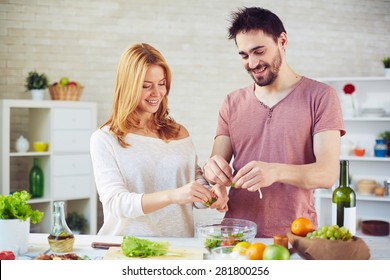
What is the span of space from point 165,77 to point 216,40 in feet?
8.84

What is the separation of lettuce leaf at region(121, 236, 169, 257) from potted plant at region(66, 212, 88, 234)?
8.72 ft

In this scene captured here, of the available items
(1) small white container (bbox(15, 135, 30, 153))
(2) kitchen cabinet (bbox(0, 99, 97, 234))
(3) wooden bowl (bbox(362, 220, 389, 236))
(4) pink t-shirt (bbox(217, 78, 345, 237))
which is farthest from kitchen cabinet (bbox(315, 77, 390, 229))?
(4) pink t-shirt (bbox(217, 78, 345, 237))

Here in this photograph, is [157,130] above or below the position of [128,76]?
below

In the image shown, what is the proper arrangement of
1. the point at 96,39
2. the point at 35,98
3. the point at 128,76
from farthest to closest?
the point at 96,39 → the point at 35,98 → the point at 128,76

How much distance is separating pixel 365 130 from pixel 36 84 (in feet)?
9.01

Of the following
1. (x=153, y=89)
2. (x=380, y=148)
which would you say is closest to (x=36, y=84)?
(x=153, y=89)

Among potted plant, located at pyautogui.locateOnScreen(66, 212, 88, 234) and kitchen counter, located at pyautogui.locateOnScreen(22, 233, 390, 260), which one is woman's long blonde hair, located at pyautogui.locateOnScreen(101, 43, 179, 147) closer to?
kitchen counter, located at pyautogui.locateOnScreen(22, 233, 390, 260)

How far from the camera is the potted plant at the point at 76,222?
4.09m

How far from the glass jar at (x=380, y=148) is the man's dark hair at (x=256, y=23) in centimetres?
274

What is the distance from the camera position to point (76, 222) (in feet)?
13.5

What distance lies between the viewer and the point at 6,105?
12.5 feet

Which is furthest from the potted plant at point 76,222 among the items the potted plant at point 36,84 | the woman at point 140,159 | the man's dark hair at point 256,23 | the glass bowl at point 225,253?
the glass bowl at point 225,253
